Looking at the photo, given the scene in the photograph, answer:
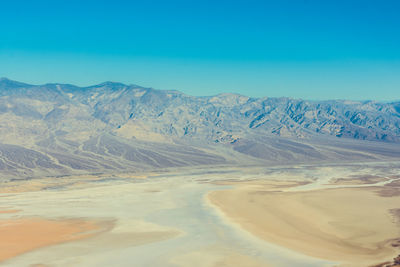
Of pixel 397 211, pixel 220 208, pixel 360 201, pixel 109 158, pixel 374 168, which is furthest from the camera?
pixel 109 158

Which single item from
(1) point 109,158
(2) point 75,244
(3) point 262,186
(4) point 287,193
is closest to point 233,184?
(3) point 262,186

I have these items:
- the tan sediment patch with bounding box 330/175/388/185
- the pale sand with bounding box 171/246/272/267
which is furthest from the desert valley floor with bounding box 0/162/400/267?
the tan sediment patch with bounding box 330/175/388/185

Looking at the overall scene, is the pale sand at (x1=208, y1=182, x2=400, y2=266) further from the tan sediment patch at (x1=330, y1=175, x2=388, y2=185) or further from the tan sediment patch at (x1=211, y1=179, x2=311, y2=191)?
the tan sediment patch at (x1=330, y1=175, x2=388, y2=185)

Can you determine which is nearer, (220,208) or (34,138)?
(220,208)

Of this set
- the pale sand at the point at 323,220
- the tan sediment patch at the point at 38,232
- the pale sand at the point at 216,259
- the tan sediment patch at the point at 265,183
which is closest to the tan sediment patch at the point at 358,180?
the tan sediment patch at the point at 265,183

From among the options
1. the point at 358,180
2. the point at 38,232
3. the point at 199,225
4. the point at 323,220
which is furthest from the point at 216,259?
the point at 358,180

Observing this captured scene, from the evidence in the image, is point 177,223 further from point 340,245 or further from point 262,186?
point 262,186
